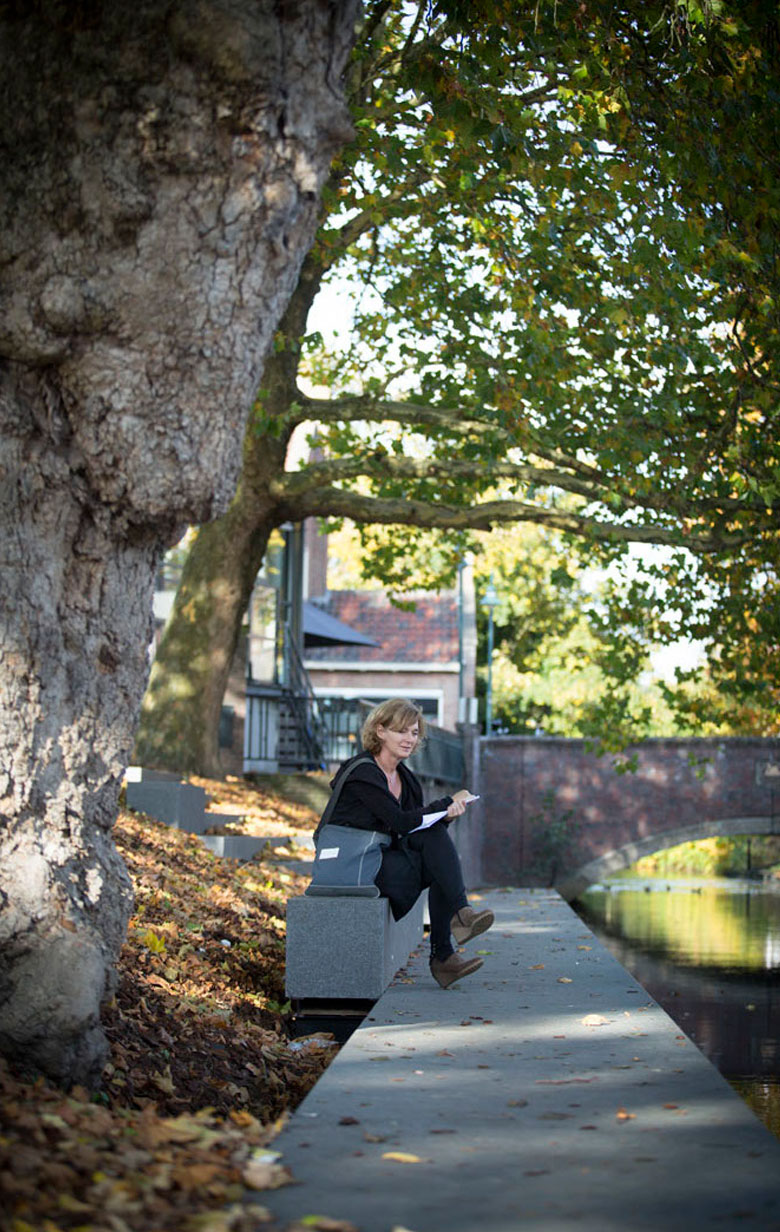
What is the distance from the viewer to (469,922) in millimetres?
7352

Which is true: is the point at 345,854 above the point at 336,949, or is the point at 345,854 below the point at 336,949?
above

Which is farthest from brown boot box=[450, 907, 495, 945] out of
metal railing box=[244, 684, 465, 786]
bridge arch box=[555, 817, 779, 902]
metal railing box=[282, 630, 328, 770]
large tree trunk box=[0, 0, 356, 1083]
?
bridge arch box=[555, 817, 779, 902]

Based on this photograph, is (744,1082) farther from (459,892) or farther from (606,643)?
(606,643)

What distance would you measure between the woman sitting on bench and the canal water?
3676 millimetres

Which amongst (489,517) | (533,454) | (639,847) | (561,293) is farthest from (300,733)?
Answer: (639,847)

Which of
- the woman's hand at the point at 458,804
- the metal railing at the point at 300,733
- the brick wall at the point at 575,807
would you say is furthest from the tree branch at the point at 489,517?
the brick wall at the point at 575,807

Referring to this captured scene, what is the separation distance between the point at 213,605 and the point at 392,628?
27.8 meters

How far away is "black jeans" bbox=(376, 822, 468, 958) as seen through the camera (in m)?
7.34

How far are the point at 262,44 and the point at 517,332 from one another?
989 cm

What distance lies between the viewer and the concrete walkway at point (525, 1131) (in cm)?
336

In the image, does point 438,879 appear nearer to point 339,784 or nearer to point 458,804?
point 458,804

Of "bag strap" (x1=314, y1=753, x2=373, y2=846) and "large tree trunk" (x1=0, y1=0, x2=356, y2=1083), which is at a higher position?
"large tree trunk" (x1=0, y1=0, x2=356, y2=1083)

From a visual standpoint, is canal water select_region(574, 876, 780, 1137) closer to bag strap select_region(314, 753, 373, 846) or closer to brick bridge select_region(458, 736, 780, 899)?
brick bridge select_region(458, 736, 780, 899)

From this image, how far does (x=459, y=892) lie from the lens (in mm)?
7457
